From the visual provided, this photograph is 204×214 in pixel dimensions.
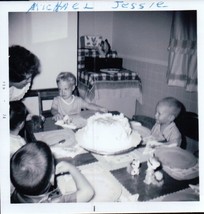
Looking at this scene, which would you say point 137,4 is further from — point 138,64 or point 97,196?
point 138,64

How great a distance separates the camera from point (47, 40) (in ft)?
2.93

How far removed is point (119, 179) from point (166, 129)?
1.21 ft

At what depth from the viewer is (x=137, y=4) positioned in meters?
0.69

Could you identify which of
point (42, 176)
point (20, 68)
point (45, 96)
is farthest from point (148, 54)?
point (42, 176)

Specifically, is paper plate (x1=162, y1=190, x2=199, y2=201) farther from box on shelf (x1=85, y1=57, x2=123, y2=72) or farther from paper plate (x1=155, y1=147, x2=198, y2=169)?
box on shelf (x1=85, y1=57, x2=123, y2=72)

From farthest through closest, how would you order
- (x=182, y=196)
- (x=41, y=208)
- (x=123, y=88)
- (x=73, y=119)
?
1. (x=123, y=88)
2. (x=73, y=119)
3. (x=41, y=208)
4. (x=182, y=196)

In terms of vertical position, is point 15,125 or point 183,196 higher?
point 15,125

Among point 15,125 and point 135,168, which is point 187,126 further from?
point 15,125

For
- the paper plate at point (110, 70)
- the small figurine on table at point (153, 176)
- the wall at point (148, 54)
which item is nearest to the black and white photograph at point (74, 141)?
the small figurine on table at point (153, 176)

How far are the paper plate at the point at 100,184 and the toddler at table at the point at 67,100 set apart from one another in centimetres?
51

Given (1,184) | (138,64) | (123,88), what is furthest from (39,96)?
(138,64)

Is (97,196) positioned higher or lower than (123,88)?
lower

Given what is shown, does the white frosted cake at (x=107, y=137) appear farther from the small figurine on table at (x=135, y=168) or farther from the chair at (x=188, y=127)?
the chair at (x=188, y=127)

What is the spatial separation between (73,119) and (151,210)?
17.7 inches
